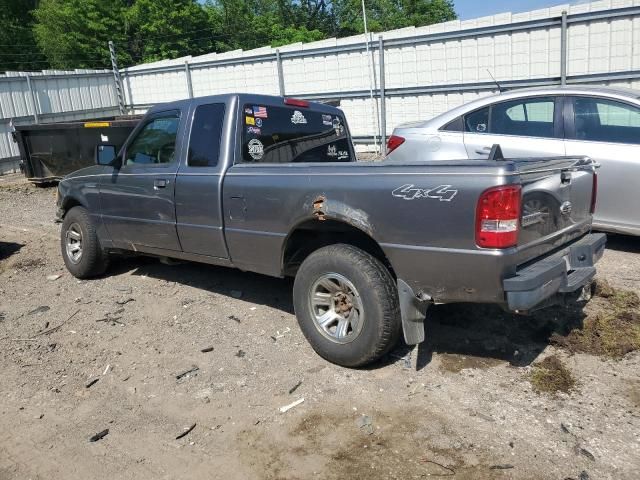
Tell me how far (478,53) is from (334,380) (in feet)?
31.2

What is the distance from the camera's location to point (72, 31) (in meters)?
35.7

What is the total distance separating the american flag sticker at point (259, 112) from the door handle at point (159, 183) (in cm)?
102

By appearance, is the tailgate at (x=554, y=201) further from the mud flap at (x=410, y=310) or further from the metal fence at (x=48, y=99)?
the metal fence at (x=48, y=99)

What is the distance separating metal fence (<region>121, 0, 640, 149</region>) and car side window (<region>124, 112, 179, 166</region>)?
6615 millimetres

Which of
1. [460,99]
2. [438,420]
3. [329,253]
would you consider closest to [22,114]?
[460,99]

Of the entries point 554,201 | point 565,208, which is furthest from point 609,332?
point 554,201

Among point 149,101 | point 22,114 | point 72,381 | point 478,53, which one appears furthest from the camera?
point 149,101

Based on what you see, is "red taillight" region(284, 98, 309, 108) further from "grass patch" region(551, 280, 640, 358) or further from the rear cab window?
"grass patch" region(551, 280, 640, 358)

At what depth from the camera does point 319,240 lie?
14.2 feet

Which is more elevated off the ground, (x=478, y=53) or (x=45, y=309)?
(x=478, y=53)

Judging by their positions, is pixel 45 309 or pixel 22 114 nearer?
pixel 45 309

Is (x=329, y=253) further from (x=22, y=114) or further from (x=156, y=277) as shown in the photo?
(x=22, y=114)

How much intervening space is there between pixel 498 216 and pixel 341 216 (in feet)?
3.45

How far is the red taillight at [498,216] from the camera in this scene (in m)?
3.19
